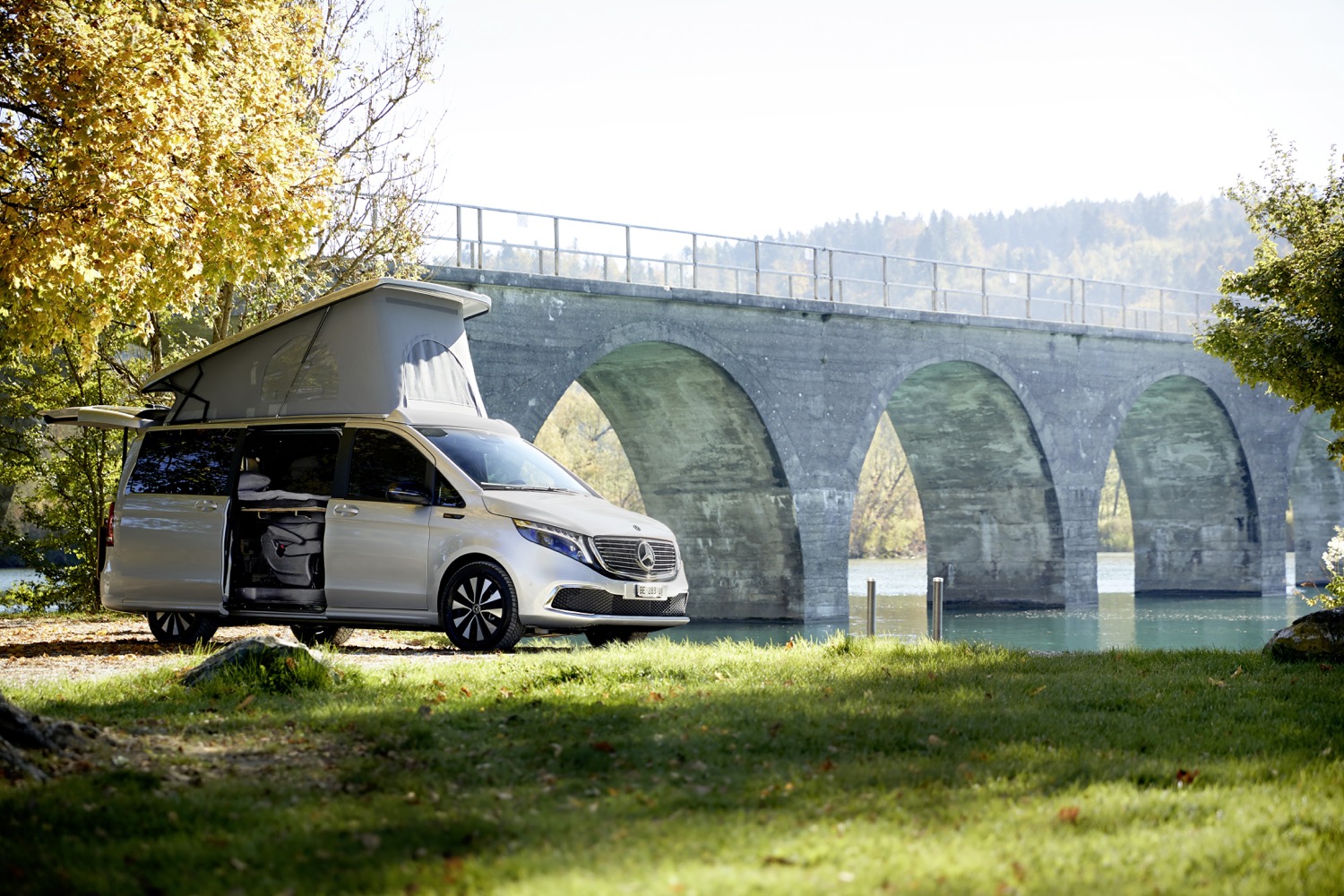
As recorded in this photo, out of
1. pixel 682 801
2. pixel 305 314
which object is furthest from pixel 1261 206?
pixel 682 801

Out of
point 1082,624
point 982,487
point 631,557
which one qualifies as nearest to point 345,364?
point 631,557

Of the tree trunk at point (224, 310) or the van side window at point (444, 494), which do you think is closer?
the van side window at point (444, 494)

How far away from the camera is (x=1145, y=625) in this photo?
28.5 m

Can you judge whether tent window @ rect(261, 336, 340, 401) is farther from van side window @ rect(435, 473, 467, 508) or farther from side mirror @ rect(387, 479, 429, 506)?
van side window @ rect(435, 473, 467, 508)

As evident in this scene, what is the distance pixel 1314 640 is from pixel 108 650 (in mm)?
9161

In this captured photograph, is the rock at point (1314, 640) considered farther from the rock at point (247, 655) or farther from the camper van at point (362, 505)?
the rock at point (247, 655)

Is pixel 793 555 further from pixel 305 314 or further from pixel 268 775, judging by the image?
pixel 268 775

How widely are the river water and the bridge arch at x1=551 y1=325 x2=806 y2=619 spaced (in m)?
0.80

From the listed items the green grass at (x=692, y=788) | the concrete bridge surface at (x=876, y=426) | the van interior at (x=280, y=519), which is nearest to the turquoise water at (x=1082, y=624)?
the concrete bridge surface at (x=876, y=426)

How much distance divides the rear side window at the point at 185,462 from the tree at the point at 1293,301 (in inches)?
438

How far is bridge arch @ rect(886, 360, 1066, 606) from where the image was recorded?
32125 millimetres

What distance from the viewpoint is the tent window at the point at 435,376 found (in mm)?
11102

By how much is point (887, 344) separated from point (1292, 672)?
66.2 ft

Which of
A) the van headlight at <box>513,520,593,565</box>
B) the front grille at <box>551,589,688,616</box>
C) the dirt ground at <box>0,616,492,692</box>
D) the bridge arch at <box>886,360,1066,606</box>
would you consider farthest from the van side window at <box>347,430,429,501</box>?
the bridge arch at <box>886,360,1066,606</box>
